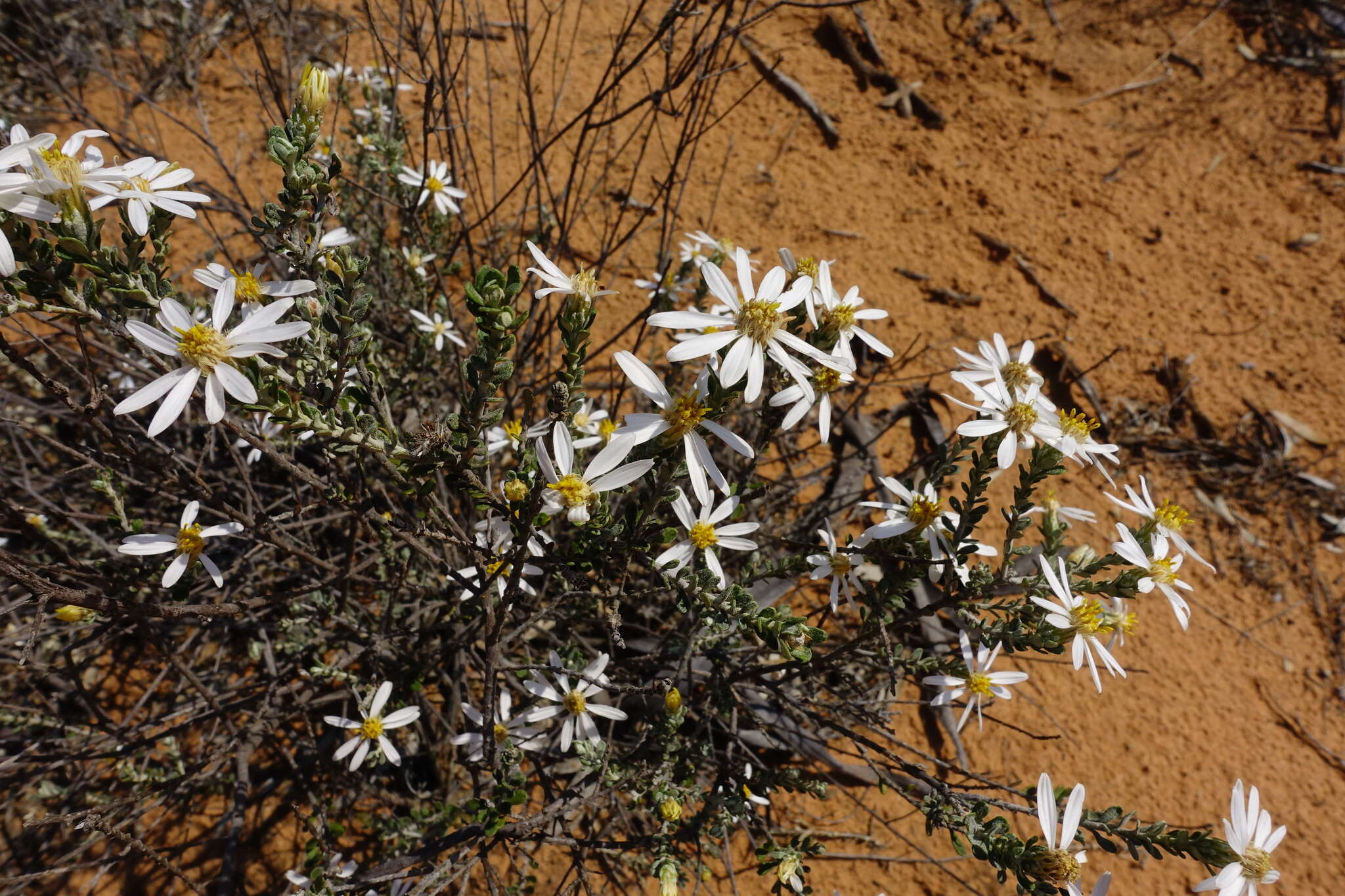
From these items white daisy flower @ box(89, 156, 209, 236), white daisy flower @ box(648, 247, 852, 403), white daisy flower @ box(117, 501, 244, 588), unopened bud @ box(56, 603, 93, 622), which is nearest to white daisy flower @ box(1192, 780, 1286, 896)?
white daisy flower @ box(648, 247, 852, 403)

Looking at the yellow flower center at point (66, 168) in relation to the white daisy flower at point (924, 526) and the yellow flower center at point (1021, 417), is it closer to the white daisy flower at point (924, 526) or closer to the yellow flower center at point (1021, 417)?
the white daisy flower at point (924, 526)

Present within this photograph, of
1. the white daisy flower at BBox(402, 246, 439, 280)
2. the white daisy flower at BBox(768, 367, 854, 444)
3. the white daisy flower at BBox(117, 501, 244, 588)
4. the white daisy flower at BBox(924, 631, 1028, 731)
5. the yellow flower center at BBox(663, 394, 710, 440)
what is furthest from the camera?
the white daisy flower at BBox(402, 246, 439, 280)

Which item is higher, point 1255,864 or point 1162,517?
point 1162,517

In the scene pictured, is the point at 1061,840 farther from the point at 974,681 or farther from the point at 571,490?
the point at 571,490

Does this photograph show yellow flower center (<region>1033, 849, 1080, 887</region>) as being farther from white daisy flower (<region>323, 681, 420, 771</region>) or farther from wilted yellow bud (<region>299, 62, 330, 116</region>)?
wilted yellow bud (<region>299, 62, 330, 116</region>)

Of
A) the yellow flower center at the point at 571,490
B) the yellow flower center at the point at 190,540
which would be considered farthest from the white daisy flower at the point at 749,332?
the yellow flower center at the point at 190,540

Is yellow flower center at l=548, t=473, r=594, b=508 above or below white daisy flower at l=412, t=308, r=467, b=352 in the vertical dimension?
above

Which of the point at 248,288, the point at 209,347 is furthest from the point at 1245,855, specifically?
the point at 248,288
